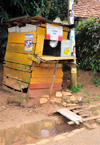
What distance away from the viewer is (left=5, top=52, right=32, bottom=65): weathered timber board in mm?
5086

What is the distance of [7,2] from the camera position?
6293 mm

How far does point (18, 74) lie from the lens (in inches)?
214

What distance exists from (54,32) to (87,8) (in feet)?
24.3

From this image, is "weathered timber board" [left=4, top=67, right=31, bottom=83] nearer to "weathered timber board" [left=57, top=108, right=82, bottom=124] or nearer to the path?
Result: "weathered timber board" [left=57, top=108, right=82, bottom=124]

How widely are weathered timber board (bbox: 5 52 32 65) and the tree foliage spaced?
116 inches

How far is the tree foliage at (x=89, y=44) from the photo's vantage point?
651cm

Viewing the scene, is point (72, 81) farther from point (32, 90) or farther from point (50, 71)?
point (32, 90)

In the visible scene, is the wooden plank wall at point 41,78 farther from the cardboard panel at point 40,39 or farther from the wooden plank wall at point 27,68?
the cardboard panel at point 40,39

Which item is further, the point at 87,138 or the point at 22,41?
the point at 22,41

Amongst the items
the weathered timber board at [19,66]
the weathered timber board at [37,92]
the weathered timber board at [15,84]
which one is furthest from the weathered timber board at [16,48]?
the weathered timber board at [37,92]

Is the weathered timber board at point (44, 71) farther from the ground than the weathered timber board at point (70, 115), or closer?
farther from the ground

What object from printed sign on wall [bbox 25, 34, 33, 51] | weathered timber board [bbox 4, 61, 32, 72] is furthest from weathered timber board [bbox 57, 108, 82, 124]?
printed sign on wall [bbox 25, 34, 33, 51]

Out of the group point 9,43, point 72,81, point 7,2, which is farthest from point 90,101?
point 7,2

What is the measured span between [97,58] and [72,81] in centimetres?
173
